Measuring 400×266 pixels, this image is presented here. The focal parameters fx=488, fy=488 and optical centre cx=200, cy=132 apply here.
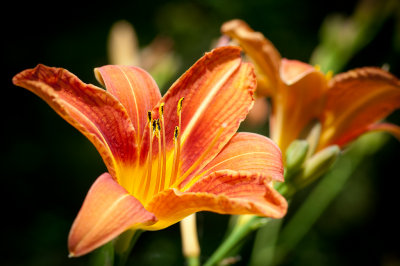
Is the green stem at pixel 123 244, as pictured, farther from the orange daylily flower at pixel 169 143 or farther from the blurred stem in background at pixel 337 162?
the blurred stem in background at pixel 337 162

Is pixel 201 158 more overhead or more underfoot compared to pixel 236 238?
more overhead

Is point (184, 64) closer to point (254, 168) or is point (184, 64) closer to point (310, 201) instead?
point (310, 201)

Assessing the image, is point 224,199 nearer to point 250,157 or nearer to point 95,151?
point 250,157

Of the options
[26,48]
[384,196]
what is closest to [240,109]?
[26,48]

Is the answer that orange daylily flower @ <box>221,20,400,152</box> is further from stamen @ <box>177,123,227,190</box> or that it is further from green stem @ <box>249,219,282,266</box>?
green stem @ <box>249,219,282,266</box>

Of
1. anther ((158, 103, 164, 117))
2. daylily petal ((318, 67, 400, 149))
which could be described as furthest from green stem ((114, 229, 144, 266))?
daylily petal ((318, 67, 400, 149))

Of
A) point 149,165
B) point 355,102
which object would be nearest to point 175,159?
point 149,165
